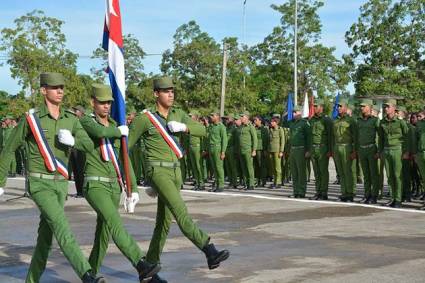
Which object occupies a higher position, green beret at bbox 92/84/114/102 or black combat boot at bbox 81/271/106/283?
green beret at bbox 92/84/114/102

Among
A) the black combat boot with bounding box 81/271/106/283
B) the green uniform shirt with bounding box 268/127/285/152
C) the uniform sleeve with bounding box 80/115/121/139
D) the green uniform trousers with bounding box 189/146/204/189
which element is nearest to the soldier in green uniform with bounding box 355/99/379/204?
the green uniform shirt with bounding box 268/127/285/152

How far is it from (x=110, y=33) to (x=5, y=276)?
270cm

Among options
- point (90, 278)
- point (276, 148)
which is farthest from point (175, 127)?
point (276, 148)

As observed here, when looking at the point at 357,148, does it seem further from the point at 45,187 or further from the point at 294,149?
the point at 45,187

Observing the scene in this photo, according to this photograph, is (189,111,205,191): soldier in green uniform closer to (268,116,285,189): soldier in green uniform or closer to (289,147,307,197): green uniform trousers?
(268,116,285,189): soldier in green uniform

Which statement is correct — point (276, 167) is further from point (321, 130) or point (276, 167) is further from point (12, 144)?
point (12, 144)

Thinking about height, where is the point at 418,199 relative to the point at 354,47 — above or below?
below

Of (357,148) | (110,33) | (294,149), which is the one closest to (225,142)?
(294,149)

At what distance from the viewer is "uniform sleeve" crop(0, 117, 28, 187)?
22.2ft

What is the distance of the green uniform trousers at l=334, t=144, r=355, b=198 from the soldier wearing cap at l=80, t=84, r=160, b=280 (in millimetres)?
8606

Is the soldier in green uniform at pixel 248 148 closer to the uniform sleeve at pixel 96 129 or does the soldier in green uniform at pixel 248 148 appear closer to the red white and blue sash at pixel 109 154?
the red white and blue sash at pixel 109 154

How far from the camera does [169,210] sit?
7500 mm

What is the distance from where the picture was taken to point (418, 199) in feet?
52.7

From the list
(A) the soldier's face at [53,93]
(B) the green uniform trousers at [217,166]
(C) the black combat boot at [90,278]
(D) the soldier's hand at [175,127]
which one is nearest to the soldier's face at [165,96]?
(D) the soldier's hand at [175,127]
